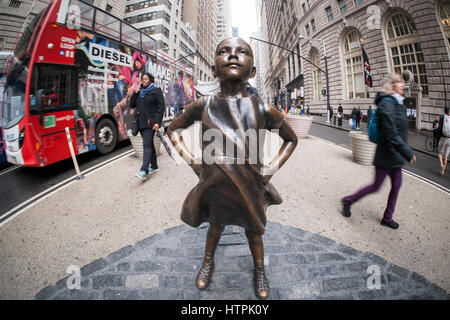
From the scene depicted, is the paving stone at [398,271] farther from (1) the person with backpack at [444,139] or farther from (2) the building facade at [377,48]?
(2) the building facade at [377,48]

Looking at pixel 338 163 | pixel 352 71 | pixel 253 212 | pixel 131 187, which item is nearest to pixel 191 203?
pixel 253 212

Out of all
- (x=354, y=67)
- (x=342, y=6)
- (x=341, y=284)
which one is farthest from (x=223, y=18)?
(x=341, y=284)

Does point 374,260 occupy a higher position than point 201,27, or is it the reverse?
point 201,27

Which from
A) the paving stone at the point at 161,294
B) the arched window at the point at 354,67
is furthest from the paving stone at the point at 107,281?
→ the arched window at the point at 354,67

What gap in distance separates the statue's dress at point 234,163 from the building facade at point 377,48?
935 centimetres

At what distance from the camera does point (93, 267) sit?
77.5 inches

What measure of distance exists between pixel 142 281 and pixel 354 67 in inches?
1000

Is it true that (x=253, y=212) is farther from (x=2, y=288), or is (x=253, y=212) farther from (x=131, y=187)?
(x=131, y=187)

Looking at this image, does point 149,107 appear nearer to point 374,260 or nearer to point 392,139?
point 392,139

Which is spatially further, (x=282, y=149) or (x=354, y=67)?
(x=354, y=67)

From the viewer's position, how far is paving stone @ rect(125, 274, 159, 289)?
1725 millimetres

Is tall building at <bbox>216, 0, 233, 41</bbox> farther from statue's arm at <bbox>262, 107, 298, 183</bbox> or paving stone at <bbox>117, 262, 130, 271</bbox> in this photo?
paving stone at <bbox>117, 262, 130, 271</bbox>

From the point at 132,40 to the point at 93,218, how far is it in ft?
23.4
